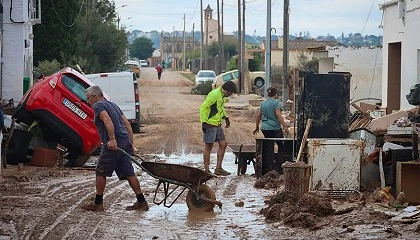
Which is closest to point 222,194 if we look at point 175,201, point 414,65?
point 175,201

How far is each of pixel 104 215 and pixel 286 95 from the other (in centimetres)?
2467

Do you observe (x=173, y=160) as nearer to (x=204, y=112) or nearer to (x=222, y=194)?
(x=204, y=112)

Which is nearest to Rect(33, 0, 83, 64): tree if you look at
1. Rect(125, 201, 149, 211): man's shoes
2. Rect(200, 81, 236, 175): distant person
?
Rect(200, 81, 236, 175): distant person

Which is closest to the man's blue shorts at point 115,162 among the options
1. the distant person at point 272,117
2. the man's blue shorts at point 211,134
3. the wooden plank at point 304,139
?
the wooden plank at point 304,139

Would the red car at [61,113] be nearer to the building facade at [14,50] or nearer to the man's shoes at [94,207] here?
the man's shoes at [94,207]

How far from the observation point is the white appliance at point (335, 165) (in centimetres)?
1308

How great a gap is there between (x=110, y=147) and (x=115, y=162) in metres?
0.32

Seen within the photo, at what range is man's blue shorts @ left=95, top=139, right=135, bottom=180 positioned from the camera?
40.1 ft

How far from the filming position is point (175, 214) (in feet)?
39.8

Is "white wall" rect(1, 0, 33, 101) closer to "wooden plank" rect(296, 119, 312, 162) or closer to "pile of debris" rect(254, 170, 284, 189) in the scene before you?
"pile of debris" rect(254, 170, 284, 189)

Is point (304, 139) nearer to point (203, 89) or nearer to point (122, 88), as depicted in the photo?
Result: point (122, 88)

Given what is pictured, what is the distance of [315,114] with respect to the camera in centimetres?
1443

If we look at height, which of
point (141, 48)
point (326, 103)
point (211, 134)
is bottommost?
point (211, 134)

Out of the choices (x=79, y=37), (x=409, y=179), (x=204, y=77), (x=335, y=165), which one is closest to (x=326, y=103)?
(x=335, y=165)
